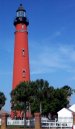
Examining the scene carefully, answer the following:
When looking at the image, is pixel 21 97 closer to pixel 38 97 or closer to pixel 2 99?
pixel 38 97

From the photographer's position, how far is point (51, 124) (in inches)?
1775

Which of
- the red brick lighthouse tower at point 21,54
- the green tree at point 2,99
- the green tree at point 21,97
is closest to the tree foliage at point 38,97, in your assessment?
the green tree at point 21,97

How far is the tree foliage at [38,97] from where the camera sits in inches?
2601

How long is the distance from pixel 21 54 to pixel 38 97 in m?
10.0

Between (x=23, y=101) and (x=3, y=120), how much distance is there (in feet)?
78.2

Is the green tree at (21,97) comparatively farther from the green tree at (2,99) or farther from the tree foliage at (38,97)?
the green tree at (2,99)

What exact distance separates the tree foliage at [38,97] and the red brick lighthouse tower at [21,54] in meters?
4.06

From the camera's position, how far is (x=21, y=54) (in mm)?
72000

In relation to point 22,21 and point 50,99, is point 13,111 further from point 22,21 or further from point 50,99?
point 22,21

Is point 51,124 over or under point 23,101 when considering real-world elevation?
under

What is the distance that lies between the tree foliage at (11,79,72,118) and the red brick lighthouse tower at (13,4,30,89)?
4062mm

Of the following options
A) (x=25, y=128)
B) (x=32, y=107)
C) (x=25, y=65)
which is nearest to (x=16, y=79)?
(x=25, y=65)

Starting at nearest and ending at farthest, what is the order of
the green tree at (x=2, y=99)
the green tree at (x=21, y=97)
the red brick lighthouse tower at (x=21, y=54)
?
1. the green tree at (x=21, y=97)
2. the red brick lighthouse tower at (x=21, y=54)
3. the green tree at (x=2, y=99)

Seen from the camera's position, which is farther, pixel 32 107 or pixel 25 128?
pixel 32 107
